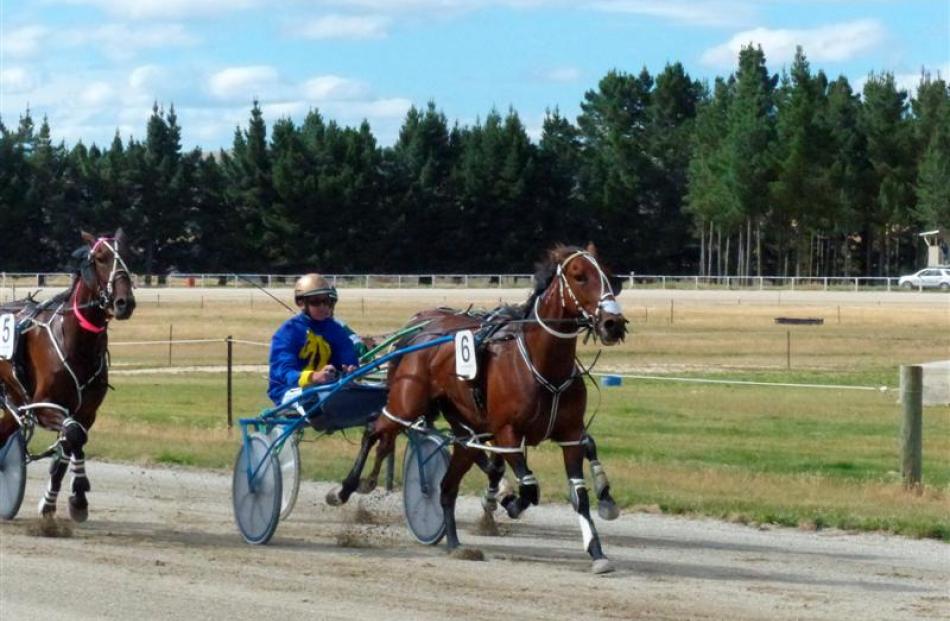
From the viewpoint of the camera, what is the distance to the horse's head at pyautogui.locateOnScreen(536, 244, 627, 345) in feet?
29.1

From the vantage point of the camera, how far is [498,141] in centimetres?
8012

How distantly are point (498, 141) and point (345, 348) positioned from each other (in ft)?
229

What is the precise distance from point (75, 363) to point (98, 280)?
1.91 ft

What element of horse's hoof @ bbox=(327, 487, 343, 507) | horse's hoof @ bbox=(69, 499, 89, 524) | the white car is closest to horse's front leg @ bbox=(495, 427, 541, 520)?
horse's hoof @ bbox=(327, 487, 343, 507)

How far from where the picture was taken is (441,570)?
9.03m

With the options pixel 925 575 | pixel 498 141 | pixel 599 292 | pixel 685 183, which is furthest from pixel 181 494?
pixel 685 183

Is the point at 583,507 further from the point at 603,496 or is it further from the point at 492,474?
the point at 492,474

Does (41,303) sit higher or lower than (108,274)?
lower

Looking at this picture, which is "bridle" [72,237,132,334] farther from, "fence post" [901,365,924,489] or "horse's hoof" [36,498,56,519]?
"fence post" [901,365,924,489]

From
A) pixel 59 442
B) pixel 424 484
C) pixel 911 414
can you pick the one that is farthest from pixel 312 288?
pixel 911 414

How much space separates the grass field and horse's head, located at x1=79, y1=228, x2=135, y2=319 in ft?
10.9

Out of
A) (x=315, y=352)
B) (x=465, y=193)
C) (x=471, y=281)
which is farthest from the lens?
(x=465, y=193)

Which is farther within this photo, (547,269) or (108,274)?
(108,274)

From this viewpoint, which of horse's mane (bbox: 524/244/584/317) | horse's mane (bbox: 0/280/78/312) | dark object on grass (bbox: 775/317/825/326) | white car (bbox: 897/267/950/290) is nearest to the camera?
horse's mane (bbox: 524/244/584/317)
